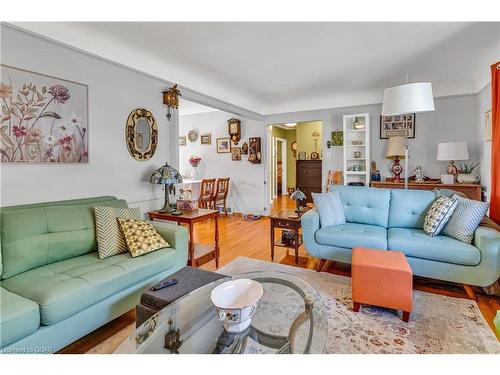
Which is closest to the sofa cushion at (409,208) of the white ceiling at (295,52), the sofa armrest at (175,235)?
the white ceiling at (295,52)

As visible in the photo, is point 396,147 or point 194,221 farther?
point 396,147

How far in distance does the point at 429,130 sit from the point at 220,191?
404 centimetres

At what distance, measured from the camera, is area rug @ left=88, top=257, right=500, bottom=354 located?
5.63ft

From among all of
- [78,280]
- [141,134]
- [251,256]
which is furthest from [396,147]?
[78,280]

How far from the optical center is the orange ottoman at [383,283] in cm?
195

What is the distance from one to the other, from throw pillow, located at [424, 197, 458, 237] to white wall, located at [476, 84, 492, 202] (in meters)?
1.52

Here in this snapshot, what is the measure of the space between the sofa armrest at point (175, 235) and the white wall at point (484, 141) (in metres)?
3.95

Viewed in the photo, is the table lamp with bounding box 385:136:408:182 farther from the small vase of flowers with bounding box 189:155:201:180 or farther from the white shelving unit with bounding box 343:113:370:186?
the small vase of flowers with bounding box 189:155:201:180

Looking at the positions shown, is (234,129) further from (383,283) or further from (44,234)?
(383,283)

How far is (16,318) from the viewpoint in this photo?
4.52 feet

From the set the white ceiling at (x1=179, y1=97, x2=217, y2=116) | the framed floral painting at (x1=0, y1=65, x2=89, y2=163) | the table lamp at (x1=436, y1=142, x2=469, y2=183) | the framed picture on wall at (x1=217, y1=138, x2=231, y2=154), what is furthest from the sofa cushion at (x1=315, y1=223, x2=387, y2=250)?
the white ceiling at (x1=179, y1=97, x2=217, y2=116)

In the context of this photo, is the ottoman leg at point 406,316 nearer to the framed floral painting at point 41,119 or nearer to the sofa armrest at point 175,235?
the sofa armrest at point 175,235
